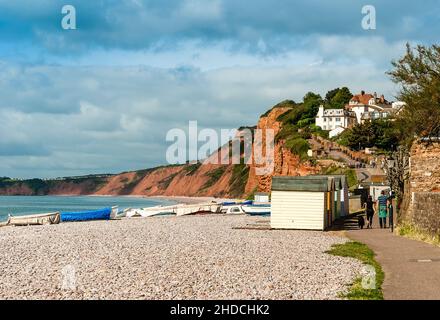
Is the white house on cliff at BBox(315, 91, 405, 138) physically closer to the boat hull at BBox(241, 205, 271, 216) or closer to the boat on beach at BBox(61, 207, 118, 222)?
the boat hull at BBox(241, 205, 271, 216)

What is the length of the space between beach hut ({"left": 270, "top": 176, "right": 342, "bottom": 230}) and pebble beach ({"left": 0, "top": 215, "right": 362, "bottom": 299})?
16.6 ft

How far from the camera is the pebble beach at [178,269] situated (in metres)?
14.0

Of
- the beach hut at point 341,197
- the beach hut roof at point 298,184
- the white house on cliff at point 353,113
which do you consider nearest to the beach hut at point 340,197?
the beach hut at point 341,197

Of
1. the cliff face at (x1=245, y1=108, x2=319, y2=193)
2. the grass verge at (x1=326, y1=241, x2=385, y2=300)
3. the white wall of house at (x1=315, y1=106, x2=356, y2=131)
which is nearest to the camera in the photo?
the grass verge at (x1=326, y1=241, x2=385, y2=300)

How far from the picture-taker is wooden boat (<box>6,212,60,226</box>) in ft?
164

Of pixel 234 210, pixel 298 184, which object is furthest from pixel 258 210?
pixel 298 184

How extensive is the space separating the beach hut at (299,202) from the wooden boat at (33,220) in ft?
79.1

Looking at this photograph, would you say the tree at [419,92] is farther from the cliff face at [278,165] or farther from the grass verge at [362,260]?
the cliff face at [278,165]

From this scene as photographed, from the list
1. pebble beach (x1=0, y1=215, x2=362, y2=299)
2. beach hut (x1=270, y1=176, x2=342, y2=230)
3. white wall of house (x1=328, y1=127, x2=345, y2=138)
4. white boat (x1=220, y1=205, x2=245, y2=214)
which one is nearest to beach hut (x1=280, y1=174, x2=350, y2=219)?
beach hut (x1=270, y1=176, x2=342, y2=230)

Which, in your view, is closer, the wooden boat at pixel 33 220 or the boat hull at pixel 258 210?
the wooden boat at pixel 33 220

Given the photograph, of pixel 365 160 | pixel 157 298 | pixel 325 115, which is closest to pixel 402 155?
pixel 157 298

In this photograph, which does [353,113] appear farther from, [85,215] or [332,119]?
[85,215]

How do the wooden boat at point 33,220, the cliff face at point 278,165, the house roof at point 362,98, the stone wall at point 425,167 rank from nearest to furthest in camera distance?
the stone wall at point 425,167 < the wooden boat at point 33,220 < the cliff face at point 278,165 < the house roof at point 362,98
